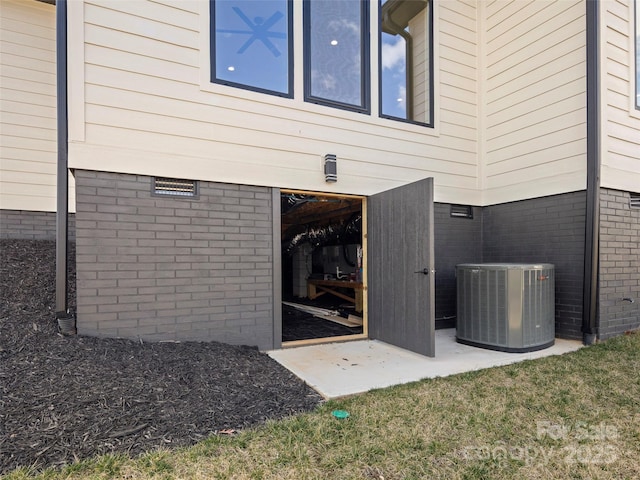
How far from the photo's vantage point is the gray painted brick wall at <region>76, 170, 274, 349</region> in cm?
354

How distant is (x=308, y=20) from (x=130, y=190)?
306 centimetres

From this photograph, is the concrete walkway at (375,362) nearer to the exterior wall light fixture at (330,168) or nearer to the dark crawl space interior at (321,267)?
the dark crawl space interior at (321,267)

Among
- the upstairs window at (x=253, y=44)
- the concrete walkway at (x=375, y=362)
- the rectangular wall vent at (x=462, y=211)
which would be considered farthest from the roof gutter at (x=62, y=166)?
the rectangular wall vent at (x=462, y=211)

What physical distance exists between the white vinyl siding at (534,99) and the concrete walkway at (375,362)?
2.34 m

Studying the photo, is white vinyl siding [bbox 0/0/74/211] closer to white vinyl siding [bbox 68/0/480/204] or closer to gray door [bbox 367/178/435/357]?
white vinyl siding [bbox 68/0/480/204]

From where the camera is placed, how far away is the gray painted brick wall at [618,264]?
4.65 metres

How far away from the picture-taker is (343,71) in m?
4.97

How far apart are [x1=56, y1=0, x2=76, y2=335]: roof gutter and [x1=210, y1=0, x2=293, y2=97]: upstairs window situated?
54.9 inches

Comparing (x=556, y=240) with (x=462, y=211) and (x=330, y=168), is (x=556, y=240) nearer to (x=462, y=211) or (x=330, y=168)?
(x=462, y=211)

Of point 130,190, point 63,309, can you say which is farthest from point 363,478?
point 130,190

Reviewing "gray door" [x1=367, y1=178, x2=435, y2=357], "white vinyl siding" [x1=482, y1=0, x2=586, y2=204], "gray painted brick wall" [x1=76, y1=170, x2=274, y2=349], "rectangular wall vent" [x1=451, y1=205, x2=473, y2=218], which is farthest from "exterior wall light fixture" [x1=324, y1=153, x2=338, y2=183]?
"white vinyl siding" [x1=482, y1=0, x2=586, y2=204]

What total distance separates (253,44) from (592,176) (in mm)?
4464

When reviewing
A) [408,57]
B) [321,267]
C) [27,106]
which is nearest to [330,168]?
[408,57]

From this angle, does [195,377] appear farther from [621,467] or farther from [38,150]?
[38,150]
